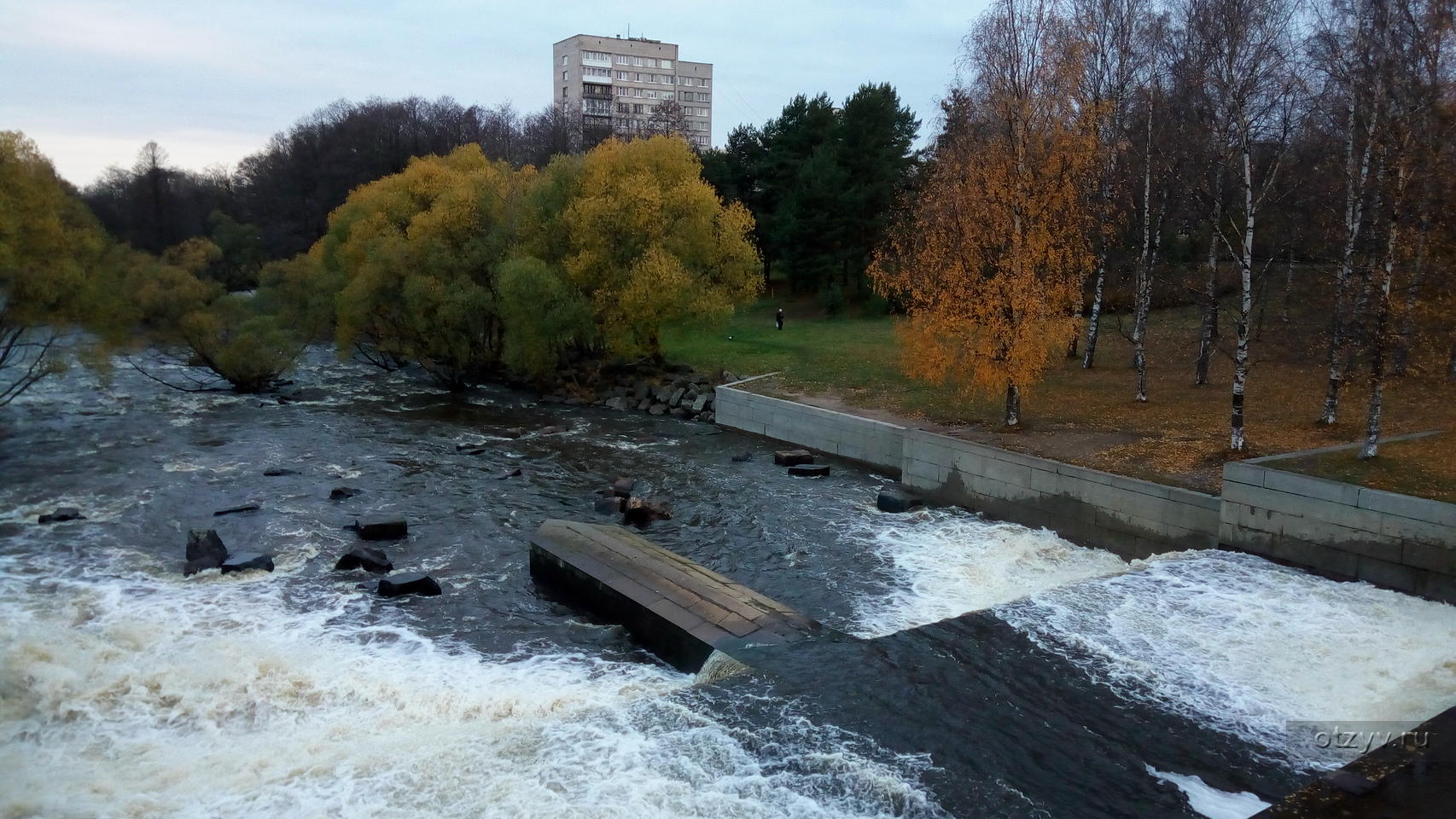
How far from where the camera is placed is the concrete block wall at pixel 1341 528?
13.4 meters

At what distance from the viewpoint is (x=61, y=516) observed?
18547 mm

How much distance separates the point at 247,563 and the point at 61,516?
5.98 meters

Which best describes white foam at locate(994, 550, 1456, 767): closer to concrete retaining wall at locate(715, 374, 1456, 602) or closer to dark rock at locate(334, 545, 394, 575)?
concrete retaining wall at locate(715, 374, 1456, 602)

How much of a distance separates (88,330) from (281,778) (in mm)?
27960

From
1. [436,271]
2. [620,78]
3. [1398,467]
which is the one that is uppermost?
[620,78]

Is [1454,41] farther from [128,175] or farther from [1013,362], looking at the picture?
[128,175]

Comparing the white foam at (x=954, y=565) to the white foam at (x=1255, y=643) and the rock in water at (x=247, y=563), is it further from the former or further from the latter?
the rock in water at (x=247, y=563)

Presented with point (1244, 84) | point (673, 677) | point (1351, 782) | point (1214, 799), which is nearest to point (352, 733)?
point (673, 677)

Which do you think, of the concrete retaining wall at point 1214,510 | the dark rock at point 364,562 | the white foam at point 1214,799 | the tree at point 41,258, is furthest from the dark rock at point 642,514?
the tree at point 41,258

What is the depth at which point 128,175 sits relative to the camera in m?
75.9

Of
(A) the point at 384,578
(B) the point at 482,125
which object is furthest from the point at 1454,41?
(B) the point at 482,125

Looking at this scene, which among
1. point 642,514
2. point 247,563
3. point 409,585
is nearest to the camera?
point 409,585

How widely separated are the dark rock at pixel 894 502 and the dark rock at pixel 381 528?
1042 centimetres

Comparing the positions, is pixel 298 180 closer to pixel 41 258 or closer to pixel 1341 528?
pixel 41 258
